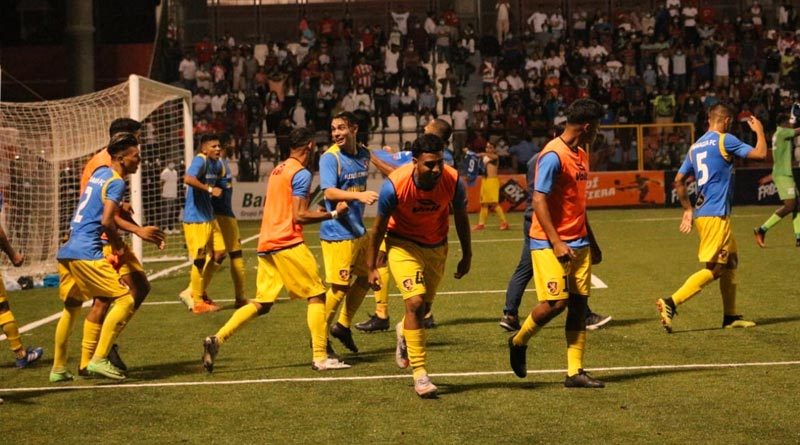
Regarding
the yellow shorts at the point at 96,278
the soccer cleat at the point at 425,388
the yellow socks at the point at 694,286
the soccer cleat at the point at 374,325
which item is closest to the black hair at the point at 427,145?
the soccer cleat at the point at 425,388

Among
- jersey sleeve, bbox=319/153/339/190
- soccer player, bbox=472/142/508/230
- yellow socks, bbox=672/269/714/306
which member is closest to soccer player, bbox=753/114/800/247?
soccer player, bbox=472/142/508/230

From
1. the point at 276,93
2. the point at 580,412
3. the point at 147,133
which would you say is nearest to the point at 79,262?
the point at 580,412

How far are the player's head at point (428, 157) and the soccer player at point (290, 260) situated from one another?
145cm

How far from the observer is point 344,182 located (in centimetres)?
1108

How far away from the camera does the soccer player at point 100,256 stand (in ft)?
33.4

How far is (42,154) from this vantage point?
64.3 feet

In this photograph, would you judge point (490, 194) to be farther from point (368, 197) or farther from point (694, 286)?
point (368, 197)

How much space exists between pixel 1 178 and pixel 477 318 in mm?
9024

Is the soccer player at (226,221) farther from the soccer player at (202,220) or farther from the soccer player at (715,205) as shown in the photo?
the soccer player at (715,205)

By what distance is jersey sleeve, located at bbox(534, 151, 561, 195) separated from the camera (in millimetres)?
9055

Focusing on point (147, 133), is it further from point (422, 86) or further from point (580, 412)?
point (580, 412)

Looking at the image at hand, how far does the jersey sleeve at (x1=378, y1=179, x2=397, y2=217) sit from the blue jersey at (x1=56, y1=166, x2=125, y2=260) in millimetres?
2442

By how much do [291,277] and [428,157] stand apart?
2.19 metres

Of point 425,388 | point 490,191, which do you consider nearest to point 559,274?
point 425,388
